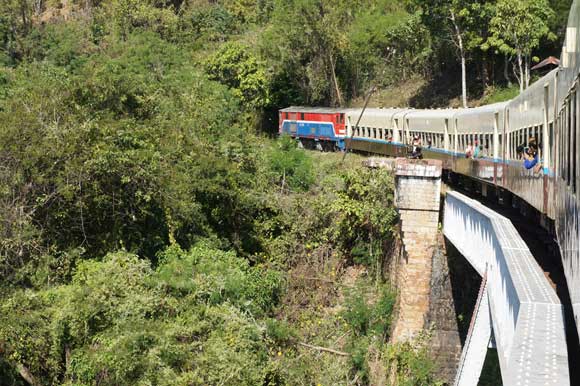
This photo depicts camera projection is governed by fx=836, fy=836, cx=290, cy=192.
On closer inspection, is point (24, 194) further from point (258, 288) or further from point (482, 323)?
point (482, 323)

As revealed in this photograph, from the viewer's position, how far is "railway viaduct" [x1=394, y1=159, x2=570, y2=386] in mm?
6102

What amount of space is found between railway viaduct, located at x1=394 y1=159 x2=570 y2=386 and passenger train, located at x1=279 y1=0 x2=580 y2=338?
1.34 feet

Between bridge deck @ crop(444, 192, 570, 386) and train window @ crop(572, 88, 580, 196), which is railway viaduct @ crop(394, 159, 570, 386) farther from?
train window @ crop(572, 88, 580, 196)

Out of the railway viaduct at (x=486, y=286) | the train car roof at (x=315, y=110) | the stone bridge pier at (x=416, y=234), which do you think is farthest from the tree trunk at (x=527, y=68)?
the railway viaduct at (x=486, y=286)

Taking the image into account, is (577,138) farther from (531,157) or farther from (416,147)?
(416,147)

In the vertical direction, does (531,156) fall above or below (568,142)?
below

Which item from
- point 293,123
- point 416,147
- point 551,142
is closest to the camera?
point 551,142

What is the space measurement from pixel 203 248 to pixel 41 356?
276 inches

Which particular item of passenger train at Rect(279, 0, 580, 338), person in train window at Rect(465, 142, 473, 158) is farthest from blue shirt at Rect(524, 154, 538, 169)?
person in train window at Rect(465, 142, 473, 158)

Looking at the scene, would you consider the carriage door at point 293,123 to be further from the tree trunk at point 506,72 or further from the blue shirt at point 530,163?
the blue shirt at point 530,163

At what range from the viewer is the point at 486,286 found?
42.2 feet

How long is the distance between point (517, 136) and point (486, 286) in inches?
183

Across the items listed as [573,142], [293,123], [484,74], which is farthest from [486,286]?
[293,123]

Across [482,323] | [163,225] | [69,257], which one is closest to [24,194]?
[69,257]
